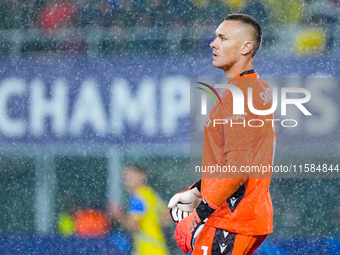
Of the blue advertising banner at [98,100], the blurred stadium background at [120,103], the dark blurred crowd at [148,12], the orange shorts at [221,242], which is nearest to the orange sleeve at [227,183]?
the orange shorts at [221,242]

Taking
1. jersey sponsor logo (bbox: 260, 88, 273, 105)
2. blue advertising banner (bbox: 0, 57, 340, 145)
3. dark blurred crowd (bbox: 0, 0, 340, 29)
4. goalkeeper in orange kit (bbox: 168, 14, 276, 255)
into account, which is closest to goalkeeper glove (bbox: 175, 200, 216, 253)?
goalkeeper in orange kit (bbox: 168, 14, 276, 255)

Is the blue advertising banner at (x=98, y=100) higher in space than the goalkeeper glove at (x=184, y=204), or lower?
higher

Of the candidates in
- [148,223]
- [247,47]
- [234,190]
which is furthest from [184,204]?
[148,223]

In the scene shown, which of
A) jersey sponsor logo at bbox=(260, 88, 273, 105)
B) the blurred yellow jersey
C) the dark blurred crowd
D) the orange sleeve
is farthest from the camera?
the dark blurred crowd

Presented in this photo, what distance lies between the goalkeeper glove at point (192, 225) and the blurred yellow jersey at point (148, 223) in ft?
6.76

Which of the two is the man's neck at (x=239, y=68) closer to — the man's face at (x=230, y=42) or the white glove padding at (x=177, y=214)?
the man's face at (x=230, y=42)

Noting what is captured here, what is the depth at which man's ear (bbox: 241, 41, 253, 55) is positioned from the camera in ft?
10.2

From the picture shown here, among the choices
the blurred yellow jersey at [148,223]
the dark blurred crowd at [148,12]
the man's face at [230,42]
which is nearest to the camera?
the man's face at [230,42]

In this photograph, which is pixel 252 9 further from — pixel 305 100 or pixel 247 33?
pixel 247 33

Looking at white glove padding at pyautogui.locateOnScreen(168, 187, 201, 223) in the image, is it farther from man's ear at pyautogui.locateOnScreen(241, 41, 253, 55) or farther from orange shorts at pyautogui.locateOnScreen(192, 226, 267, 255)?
man's ear at pyautogui.locateOnScreen(241, 41, 253, 55)

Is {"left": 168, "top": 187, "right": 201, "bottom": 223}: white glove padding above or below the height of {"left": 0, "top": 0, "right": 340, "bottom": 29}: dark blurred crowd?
below

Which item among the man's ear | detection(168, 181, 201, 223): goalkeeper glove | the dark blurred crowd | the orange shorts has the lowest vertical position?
the orange shorts

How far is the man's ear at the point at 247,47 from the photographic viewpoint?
10.2ft

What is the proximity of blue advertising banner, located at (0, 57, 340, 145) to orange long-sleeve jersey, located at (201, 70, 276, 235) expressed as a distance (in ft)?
6.91
